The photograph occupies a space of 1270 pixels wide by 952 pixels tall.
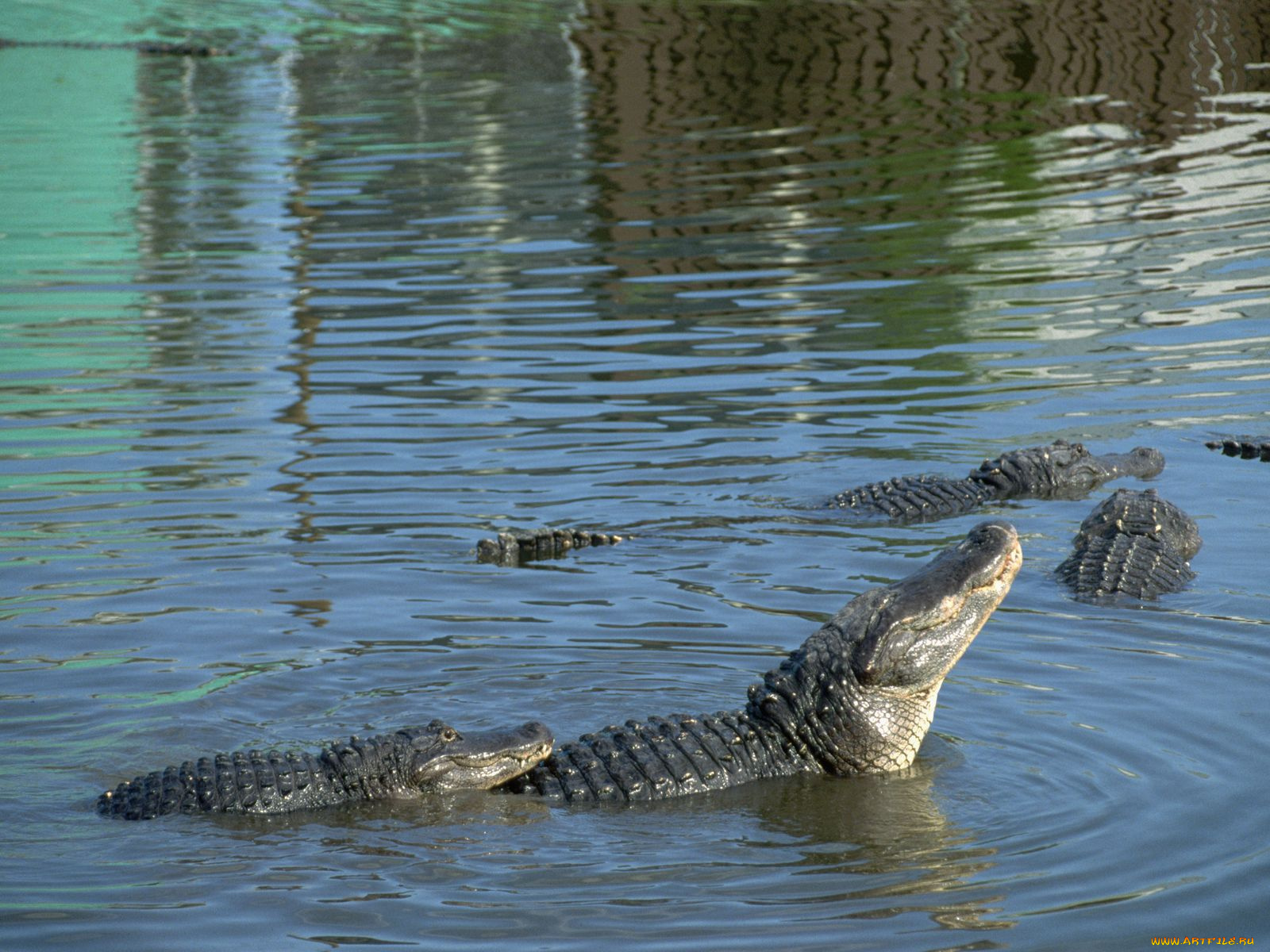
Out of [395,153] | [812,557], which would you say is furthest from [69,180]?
[812,557]

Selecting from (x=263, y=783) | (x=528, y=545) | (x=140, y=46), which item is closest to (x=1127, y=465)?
(x=528, y=545)

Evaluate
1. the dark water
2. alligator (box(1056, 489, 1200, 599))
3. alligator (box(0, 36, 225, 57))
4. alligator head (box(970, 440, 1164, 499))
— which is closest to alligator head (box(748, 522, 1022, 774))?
the dark water

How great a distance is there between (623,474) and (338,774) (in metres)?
4.52

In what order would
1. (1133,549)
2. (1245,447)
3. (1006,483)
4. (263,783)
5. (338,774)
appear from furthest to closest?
(1245,447) → (1006,483) → (1133,549) → (338,774) → (263,783)

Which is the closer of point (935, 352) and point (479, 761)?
point (479, 761)

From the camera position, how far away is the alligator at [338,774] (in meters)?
5.98

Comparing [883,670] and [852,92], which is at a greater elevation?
[852,92]

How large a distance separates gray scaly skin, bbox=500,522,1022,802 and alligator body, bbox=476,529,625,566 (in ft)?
8.26

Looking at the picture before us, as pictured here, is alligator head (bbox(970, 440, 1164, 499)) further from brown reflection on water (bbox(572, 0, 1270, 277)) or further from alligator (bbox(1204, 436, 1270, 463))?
brown reflection on water (bbox(572, 0, 1270, 277))

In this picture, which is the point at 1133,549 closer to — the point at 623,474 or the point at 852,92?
the point at 623,474

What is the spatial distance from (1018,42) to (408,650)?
22.7 m

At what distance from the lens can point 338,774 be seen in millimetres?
6094

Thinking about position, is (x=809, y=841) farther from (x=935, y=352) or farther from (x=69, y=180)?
(x=69, y=180)

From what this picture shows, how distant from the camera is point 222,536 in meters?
9.30
